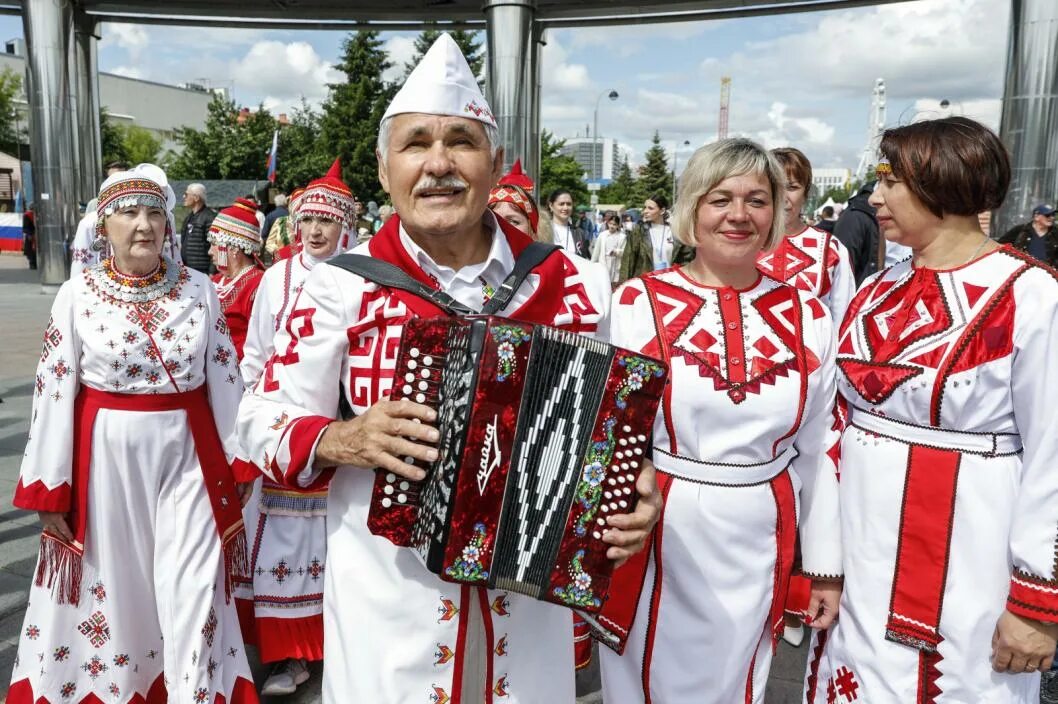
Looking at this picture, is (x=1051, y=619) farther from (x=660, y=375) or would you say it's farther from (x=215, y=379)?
(x=215, y=379)

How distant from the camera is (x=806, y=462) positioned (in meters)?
2.78

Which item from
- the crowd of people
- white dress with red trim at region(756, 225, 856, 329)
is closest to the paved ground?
the crowd of people

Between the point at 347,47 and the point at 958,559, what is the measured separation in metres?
52.4

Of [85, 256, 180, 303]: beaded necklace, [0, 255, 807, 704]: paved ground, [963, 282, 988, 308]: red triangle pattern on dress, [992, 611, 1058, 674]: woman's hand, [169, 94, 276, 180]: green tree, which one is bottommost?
[0, 255, 807, 704]: paved ground

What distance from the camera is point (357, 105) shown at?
48.5 metres

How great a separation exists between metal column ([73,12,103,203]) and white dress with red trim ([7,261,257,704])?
15269 mm

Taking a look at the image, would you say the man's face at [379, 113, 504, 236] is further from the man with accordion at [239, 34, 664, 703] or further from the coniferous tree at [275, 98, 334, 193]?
the coniferous tree at [275, 98, 334, 193]

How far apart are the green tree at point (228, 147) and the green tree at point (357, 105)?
3.72 m

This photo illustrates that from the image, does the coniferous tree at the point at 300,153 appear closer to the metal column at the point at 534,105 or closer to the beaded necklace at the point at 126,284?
the metal column at the point at 534,105

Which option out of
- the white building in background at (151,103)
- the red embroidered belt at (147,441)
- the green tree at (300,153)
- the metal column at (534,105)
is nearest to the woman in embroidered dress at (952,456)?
the red embroidered belt at (147,441)

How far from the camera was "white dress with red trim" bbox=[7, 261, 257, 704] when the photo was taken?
3.30 metres

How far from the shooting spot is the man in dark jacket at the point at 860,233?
6098mm

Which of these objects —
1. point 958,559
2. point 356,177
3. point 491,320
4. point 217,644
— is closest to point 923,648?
point 958,559

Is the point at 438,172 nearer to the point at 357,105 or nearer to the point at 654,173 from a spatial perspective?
the point at 357,105
